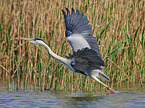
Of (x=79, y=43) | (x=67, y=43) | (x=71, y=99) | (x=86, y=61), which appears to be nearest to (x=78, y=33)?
(x=79, y=43)

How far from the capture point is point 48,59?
643cm

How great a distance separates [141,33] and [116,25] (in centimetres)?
53

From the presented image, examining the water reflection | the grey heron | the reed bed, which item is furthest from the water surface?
the grey heron

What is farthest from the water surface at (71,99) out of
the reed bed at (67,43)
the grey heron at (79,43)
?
the grey heron at (79,43)

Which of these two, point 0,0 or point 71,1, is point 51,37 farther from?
point 0,0

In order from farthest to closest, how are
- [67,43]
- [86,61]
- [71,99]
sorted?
[67,43]
[86,61]
[71,99]

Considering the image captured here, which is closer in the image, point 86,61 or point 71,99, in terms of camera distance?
point 71,99

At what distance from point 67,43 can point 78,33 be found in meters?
0.69

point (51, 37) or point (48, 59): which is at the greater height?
point (51, 37)

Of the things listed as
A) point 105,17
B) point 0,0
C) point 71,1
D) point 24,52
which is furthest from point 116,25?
point 0,0

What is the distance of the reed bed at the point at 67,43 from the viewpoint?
630cm

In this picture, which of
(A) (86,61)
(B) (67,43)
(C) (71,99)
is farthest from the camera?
(B) (67,43)

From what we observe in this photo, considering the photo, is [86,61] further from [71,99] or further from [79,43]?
[71,99]

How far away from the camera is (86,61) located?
576 cm
